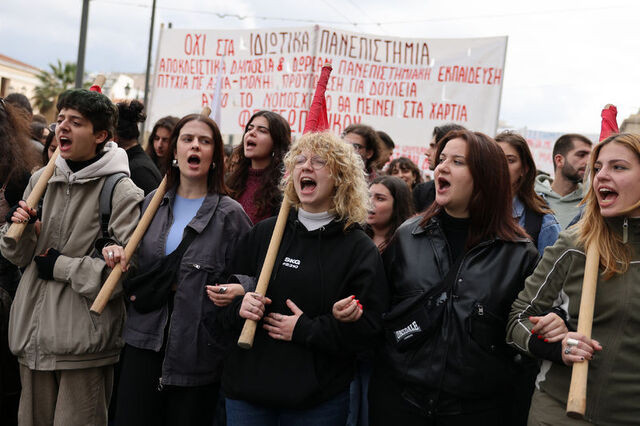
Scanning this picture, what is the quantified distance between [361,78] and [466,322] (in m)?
5.22

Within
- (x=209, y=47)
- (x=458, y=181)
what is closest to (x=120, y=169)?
(x=458, y=181)

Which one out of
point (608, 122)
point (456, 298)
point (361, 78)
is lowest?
point (456, 298)

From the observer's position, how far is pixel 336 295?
296 cm

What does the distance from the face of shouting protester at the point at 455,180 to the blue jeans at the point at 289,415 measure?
3.47ft

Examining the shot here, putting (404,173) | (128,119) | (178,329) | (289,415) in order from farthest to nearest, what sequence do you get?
(404,173), (128,119), (178,329), (289,415)

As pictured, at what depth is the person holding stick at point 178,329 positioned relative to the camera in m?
3.32

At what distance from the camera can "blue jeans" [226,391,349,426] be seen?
2.89 metres

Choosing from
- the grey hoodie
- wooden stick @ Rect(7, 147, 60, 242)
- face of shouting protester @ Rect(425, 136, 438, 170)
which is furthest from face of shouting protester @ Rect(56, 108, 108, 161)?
the grey hoodie

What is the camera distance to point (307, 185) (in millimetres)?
3166

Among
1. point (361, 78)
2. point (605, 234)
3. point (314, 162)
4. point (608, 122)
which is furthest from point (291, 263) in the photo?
point (361, 78)

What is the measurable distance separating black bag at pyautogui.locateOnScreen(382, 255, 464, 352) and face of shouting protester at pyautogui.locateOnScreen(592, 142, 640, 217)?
2.20 ft

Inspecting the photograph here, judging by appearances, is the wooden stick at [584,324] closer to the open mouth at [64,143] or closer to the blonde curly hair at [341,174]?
the blonde curly hair at [341,174]

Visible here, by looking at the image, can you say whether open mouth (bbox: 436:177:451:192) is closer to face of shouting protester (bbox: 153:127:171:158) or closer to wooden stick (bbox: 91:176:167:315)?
wooden stick (bbox: 91:176:167:315)

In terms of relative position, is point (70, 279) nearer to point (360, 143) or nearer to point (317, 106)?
point (317, 106)
